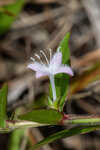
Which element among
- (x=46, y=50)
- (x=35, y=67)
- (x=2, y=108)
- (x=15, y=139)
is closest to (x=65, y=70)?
(x=35, y=67)

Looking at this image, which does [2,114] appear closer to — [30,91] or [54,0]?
[30,91]

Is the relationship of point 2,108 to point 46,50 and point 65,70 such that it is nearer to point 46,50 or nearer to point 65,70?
point 65,70

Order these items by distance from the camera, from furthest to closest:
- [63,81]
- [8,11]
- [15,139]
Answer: [8,11], [15,139], [63,81]

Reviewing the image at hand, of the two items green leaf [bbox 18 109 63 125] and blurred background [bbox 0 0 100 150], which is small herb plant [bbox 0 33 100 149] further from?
blurred background [bbox 0 0 100 150]

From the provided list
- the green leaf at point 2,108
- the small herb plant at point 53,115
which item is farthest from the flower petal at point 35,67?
the green leaf at point 2,108

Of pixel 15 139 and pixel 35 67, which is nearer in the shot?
pixel 35 67

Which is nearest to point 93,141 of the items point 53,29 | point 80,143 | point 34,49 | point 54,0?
point 80,143
